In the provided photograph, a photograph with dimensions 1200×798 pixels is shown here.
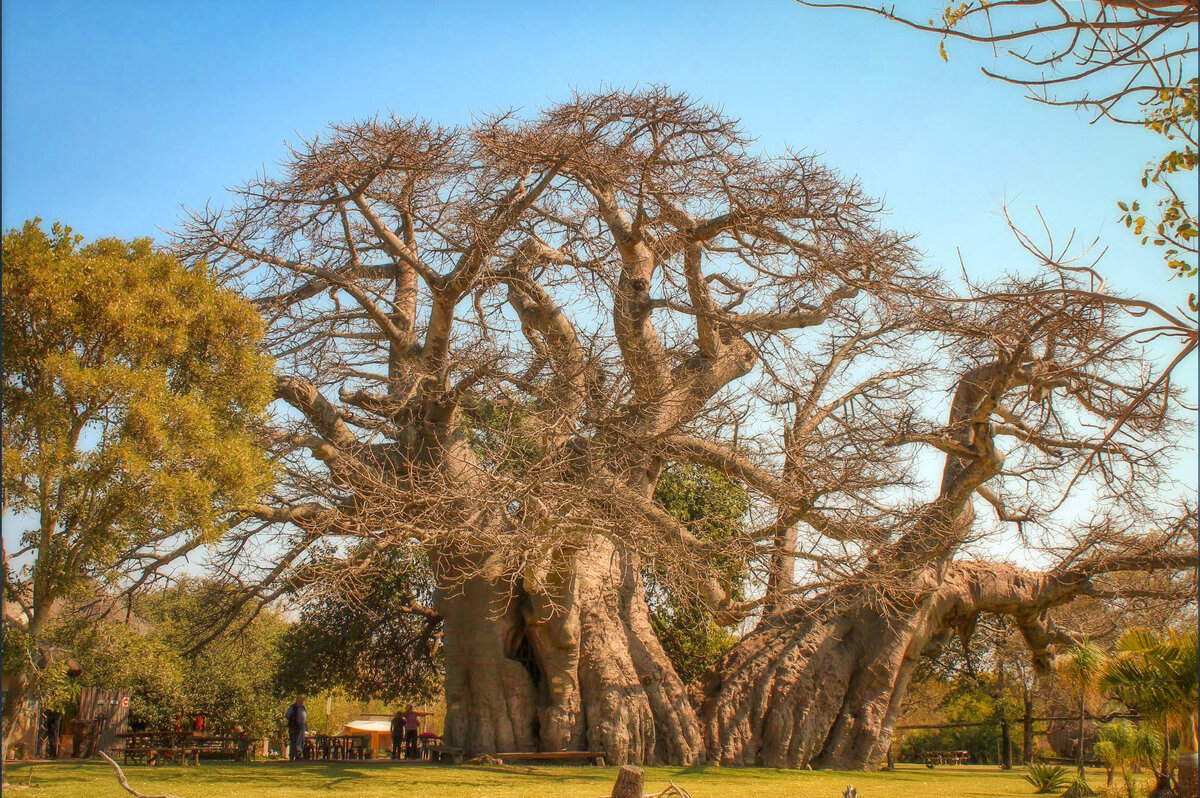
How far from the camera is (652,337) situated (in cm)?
1204

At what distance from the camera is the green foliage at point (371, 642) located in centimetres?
1655

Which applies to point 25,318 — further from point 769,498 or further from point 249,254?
point 769,498

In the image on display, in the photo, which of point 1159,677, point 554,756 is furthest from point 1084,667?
point 554,756

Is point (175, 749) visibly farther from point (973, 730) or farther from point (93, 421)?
point (973, 730)

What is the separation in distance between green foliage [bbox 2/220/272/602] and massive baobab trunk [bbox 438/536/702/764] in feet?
15.3

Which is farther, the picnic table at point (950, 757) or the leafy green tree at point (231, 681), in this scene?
the picnic table at point (950, 757)

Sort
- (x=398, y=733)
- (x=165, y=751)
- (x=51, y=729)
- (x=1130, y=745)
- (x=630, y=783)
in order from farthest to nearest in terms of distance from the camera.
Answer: (x=51, y=729) → (x=398, y=733) → (x=165, y=751) → (x=1130, y=745) → (x=630, y=783)

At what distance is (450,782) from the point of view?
8750mm

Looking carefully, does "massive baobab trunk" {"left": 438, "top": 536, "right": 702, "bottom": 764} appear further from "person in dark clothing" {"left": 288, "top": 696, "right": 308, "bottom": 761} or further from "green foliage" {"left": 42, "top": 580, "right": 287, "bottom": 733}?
"green foliage" {"left": 42, "top": 580, "right": 287, "bottom": 733}

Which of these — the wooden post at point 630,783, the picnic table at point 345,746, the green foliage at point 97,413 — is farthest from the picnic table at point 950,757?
the green foliage at point 97,413

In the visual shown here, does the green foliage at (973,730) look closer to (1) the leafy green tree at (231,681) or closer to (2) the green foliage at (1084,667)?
(2) the green foliage at (1084,667)

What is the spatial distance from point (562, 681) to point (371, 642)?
21.4ft

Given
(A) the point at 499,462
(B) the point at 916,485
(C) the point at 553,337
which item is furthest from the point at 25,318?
(B) the point at 916,485

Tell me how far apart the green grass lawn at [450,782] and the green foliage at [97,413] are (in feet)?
6.78
